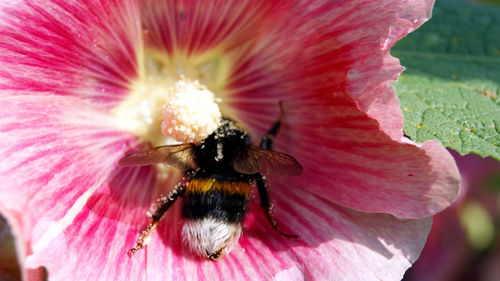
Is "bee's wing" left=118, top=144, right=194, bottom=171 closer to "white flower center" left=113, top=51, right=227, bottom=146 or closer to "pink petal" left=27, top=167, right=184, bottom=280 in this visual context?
"white flower center" left=113, top=51, right=227, bottom=146

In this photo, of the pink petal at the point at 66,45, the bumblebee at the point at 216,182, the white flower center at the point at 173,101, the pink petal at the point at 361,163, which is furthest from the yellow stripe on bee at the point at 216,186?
the pink petal at the point at 66,45

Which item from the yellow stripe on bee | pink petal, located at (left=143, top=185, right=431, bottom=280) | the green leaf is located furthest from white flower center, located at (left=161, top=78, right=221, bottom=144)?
the green leaf

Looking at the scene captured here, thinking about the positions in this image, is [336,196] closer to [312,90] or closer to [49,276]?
[312,90]

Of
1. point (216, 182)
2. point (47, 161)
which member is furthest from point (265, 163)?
point (47, 161)

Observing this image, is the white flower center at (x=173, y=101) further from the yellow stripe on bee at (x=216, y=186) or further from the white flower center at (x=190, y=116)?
the yellow stripe on bee at (x=216, y=186)

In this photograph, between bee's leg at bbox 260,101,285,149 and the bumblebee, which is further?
bee's leg at bbox 260,101,285,149

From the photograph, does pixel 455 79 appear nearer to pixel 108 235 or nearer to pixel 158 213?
pixel 158 213
